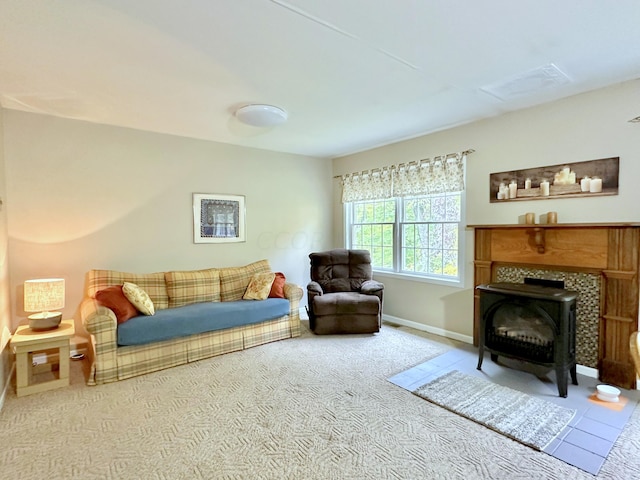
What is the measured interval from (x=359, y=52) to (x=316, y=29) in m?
0.40

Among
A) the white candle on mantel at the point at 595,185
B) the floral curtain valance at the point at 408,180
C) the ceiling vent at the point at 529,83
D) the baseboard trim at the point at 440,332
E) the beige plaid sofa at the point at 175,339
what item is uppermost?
the ceiling vent at the point at 529,83

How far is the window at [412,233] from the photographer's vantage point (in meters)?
4.01

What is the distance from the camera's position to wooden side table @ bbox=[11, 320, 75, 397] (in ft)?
8.58

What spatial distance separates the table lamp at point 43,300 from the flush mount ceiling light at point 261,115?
230 cm

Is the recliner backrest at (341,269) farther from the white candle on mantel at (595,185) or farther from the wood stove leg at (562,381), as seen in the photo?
the white candle on mantel at (595,185)

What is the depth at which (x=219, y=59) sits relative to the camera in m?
2.27

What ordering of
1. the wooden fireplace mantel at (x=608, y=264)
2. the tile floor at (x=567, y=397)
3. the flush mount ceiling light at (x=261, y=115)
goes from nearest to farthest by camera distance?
the tile floor at (x=567, y=397) → the wooden fireplace mantel at (x=608, y=264) → the flush mount ceiling light at (x=261, y=115)

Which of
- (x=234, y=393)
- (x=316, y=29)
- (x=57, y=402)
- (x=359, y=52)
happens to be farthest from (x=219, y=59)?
(x=57, y=402)

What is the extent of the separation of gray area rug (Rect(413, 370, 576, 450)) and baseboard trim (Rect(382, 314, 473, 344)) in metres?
1.00

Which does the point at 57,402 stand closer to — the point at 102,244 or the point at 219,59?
the point at 102,244

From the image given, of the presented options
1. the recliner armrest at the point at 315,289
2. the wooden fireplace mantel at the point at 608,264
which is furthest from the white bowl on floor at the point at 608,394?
the recliner armrest at the point at 315,289

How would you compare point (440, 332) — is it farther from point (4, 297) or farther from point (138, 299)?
point (4, 297)

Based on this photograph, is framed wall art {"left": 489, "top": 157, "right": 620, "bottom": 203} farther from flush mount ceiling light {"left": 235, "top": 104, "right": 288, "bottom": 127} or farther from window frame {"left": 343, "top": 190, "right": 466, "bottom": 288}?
flush mount ceiling light {"left": 235, "top": 104, "right": 288, "bottom": 127}

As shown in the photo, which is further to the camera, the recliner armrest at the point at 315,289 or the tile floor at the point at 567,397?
the recliner armrest at the point at 315,289
